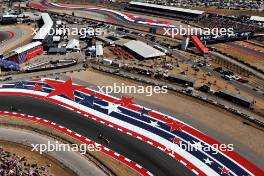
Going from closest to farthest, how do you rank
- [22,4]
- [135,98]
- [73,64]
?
[135,98]
[73,64]
[22,4]

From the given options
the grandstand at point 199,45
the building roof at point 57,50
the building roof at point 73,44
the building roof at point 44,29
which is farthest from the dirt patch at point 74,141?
the grandstand at point 199,45

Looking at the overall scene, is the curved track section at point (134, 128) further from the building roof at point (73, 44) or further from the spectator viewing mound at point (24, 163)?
the building roof at point (73, 44)

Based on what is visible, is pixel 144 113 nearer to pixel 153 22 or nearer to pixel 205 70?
pixel 205 70

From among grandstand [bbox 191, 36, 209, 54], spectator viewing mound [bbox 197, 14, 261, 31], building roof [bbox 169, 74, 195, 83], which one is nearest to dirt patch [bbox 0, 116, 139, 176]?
building roof [bbox 169, 74, 195, 83]

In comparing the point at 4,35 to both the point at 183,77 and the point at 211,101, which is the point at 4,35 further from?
the point at 211,101

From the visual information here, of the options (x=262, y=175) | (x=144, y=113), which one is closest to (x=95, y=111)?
(x=144, y=113)

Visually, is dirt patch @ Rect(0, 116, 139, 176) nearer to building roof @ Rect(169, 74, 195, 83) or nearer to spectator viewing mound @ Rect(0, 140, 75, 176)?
spectator viewing mound @ Rect(0, 140, 75, 176)
